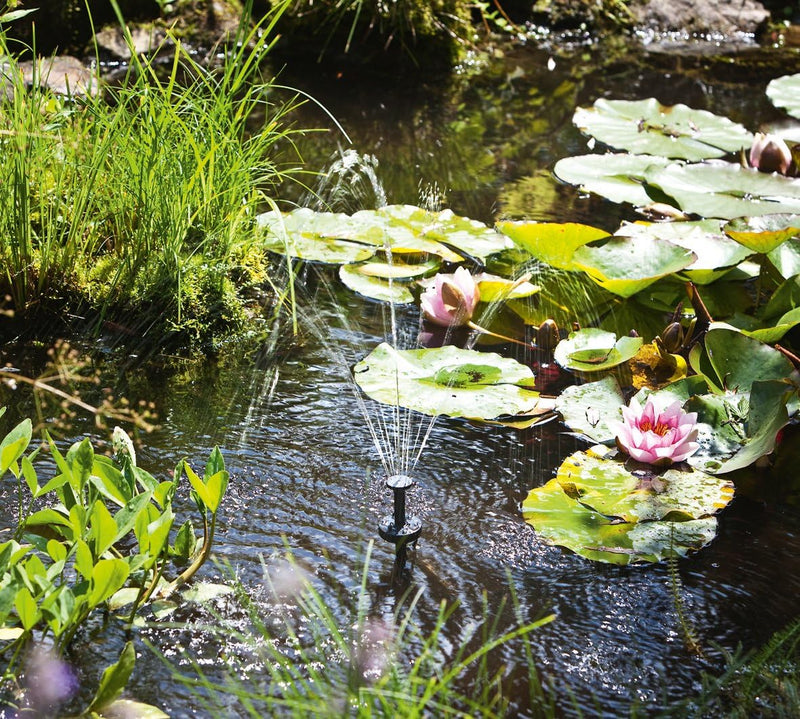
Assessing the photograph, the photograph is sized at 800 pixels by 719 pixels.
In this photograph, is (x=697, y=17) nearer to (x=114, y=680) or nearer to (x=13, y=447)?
(x=13, y=447)

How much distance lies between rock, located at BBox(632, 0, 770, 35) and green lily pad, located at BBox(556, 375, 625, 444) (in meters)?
5.29

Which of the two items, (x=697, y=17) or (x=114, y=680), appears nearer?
(x=114, y=680)

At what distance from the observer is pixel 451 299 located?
2.43 meters

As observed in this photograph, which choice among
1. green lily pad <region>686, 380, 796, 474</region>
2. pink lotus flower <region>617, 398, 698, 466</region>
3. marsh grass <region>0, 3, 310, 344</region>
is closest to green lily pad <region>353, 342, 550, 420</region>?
pink lotus flower <region>617, 398, 698, 466</region>

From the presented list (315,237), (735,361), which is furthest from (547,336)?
(315,237)

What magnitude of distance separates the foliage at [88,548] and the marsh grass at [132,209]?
0.84 m

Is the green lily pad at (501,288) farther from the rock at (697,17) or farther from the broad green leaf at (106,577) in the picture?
the rock at (697,17)

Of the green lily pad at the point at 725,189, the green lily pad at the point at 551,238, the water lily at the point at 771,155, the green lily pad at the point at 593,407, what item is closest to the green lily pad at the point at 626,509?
the green lily pad at the point at 593,407

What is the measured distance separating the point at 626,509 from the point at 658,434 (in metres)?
0.22

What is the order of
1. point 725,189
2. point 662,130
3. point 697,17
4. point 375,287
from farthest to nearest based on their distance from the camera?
point 697,17 < point 662,130 < point 725,189 < point 375,287

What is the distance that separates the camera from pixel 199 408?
2.13 metres

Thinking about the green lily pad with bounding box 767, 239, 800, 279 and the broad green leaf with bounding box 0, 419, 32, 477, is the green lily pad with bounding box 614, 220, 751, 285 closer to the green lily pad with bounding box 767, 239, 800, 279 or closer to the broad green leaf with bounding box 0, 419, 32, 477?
the green lily pad with bounding box 767, 239, 800, 279

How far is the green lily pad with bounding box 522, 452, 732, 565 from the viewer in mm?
1693

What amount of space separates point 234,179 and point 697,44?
16.7 ft
